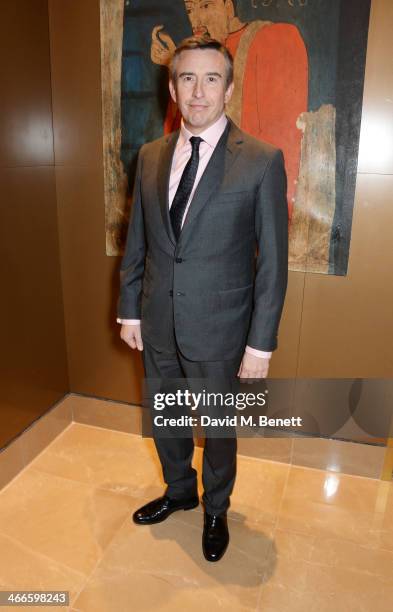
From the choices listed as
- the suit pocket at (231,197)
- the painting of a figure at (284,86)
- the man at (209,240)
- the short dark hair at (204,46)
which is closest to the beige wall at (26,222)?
the painting of a figure at (284,86)

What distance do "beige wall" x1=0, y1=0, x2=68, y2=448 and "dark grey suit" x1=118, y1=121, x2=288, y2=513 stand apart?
0.64 metres

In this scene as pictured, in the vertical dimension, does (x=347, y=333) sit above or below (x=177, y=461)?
above

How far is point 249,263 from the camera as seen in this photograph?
1.72 meters

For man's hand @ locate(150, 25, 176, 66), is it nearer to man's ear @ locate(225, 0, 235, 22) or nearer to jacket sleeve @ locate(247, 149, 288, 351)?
man's ear @ locate(225, 0, 235, 22)

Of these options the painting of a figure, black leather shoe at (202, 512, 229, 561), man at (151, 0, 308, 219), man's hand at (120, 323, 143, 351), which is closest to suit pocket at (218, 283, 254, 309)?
man's hand at (120, 323, 143, 351)

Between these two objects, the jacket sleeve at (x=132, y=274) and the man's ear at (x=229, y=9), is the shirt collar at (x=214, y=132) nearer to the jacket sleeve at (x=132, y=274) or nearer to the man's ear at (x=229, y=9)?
the jacket sleeve at (x=132, y=274)

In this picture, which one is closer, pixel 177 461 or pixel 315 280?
pixel 177 461

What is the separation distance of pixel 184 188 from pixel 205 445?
3.19 ft

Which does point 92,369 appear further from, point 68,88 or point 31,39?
point 31,39

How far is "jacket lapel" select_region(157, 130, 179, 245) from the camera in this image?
1667 mm

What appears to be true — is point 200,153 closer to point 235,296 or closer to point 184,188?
point 184,188

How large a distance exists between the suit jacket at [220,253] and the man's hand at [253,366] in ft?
0.16

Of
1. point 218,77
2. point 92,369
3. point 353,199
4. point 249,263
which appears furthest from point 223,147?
point 92,369

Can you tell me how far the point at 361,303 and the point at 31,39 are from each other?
72.7 inches
